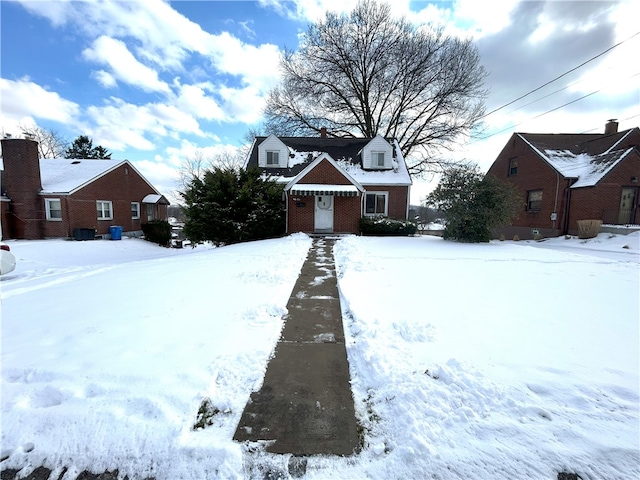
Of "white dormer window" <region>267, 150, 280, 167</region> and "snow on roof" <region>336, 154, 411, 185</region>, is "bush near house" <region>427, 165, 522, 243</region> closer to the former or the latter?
"snow on roof" <region>336, 154, 411, 185</region>

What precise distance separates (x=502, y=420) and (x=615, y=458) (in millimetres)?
667

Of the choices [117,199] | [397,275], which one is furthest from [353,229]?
[117,199]

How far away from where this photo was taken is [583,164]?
20.1m

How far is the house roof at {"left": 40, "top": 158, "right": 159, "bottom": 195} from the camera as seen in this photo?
747 inches

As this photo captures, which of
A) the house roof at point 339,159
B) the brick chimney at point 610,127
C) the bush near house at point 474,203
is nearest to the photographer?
the bush near house at point 474,203

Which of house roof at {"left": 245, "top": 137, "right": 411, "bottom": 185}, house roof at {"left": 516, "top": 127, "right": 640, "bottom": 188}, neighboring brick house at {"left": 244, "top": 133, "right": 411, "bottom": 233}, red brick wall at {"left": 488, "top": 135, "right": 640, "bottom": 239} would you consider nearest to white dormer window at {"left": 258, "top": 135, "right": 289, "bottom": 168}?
neighboring brick house at {"left": 244, "top": 133, "right": 411, "bottom": 233}

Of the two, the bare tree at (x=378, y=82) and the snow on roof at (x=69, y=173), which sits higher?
the bare tree at (x=378, y=82)

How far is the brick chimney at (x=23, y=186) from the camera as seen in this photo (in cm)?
1745

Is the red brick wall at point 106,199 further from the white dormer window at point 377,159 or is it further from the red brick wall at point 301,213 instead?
the white dormer window at point 377,159

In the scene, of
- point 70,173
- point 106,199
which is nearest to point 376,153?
point 106,199

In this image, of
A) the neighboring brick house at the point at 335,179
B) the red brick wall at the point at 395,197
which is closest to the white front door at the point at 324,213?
the neighboring brick house at the point at 335,179

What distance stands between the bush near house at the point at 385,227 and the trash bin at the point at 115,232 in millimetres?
17795

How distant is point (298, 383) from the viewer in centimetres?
293

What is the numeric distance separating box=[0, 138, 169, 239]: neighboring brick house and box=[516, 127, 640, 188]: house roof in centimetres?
3171
